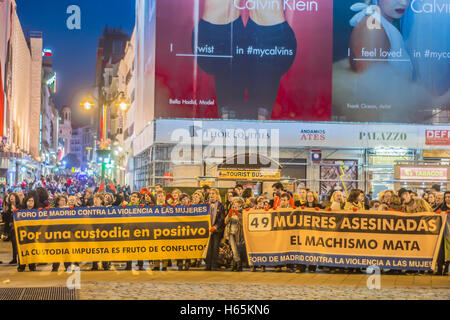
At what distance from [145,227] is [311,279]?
3.50 m

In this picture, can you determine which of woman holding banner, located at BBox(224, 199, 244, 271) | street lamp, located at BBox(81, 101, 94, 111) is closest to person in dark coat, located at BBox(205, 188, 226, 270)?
woman holding banner, located at BBox(224, 199, 244, 271)

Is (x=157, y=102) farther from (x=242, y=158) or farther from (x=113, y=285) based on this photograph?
(x=113, y=285)

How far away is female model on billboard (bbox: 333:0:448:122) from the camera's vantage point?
33.6 m

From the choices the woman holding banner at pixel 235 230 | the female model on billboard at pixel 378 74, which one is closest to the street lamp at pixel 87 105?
the female model on billboard at pixel 378 74

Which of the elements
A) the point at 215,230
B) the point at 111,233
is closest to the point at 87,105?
the point at 111,233

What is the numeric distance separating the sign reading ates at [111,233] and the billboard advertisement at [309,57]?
65.2 ft

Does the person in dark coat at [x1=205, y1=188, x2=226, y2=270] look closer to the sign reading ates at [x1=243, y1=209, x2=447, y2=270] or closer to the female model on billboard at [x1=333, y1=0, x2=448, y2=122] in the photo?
the sign reading ates at [x1=243, y1=209, x2=447, y2=270]

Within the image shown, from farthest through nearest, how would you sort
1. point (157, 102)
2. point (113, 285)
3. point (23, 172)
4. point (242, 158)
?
point (23, 172) → point (157, 102) → point (242, 158) → point (113, 285)

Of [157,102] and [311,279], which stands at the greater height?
[157,102]

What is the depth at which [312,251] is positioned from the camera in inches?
520

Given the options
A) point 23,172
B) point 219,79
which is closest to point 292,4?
point 219,79

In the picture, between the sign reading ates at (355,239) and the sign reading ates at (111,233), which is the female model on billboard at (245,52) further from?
the sign reading ates at (355,239)

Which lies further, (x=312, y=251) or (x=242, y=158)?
(x=242, y=158)

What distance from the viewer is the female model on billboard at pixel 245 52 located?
110ft
